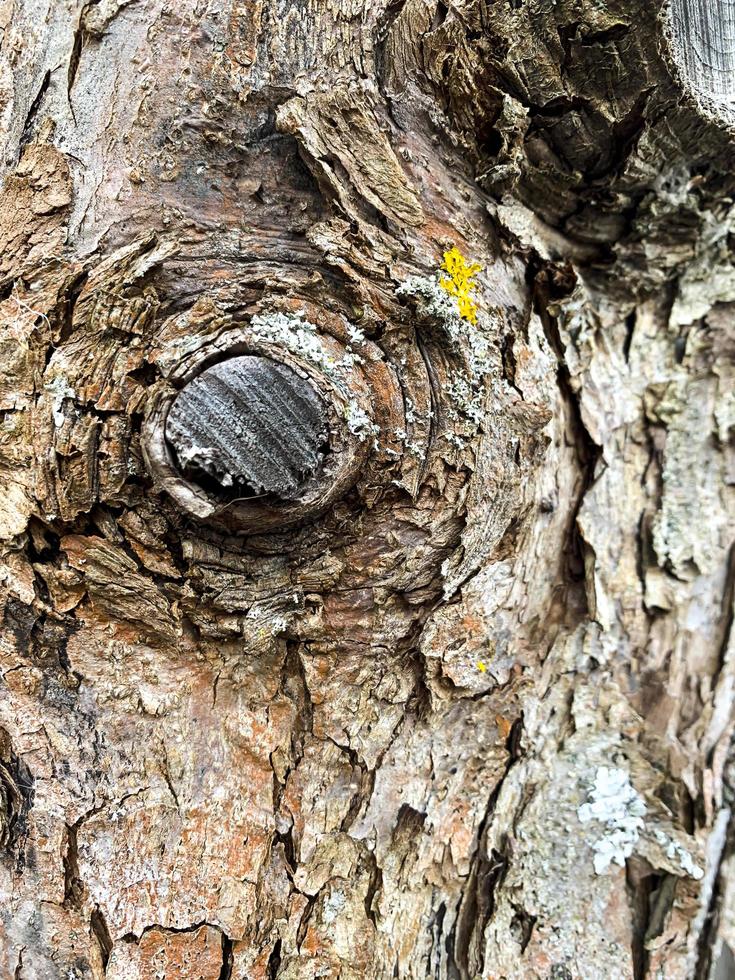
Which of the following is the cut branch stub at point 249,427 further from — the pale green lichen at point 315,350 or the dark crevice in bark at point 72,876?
the dark crevice in bark at point 72,876

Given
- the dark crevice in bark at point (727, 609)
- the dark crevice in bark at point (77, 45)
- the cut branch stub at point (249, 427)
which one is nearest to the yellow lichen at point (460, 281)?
the cut branch stub at point (249, 427)

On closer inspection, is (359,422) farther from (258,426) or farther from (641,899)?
(641,899)

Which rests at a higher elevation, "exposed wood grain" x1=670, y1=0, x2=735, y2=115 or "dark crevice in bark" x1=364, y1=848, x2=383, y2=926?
"exposed wood grain" x1=670, y1=0, x2=735, y2=115

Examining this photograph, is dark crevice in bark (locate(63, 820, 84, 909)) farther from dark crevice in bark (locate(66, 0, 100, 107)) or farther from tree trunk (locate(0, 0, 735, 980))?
dark crevice in bark (locate(66, 0, 100, 107))

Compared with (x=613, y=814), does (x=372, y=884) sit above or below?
below

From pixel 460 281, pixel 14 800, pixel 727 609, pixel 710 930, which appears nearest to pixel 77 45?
pixel 460 281

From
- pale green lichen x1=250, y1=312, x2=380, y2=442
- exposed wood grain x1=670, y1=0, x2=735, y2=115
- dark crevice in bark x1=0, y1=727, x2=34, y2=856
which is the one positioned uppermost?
exposed wood grain x1=670, y1=0, x2=735, y2=115

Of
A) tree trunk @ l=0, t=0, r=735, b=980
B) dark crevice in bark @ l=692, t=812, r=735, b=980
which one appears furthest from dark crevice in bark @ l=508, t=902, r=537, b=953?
dark crevice in bark @ l=692, t=812, r=735, b=980

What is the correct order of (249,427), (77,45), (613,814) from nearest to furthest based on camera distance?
(249,427)
(77,45)
(613,814)
